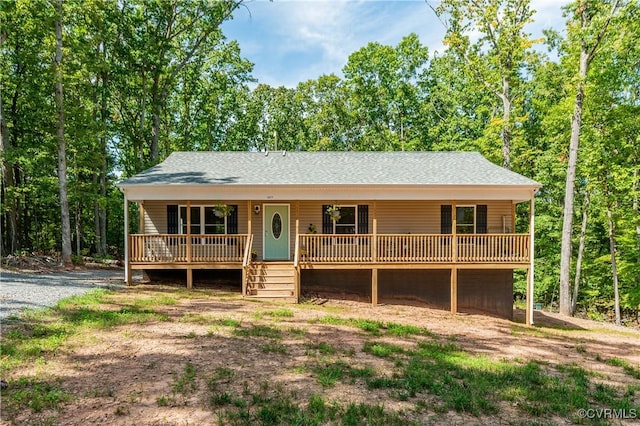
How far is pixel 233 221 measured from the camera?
14.3 meters

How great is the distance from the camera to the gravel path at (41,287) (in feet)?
27.8

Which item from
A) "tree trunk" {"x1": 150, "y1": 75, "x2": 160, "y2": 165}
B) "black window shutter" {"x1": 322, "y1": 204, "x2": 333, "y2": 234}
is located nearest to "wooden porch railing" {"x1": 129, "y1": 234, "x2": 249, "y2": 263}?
"black window shutter" {"x1": 322, "y1": 204, "x2": 333, "y2": 234}

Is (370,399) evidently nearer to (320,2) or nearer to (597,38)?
(320,2)

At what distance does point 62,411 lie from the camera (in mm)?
4254

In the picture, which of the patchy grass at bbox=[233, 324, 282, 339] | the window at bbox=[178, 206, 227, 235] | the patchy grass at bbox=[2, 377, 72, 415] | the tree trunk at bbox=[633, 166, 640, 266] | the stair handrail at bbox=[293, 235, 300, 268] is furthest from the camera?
the tree trunk at bbox=[633, 166, 640, 266]

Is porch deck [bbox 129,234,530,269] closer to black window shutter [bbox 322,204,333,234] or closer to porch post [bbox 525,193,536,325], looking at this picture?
porch post [bbox 525,193,536,325]

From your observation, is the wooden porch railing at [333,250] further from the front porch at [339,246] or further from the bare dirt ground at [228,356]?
the bare dirt ground at [228,356]

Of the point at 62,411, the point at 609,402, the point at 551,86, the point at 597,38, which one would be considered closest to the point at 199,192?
the point at 62,411

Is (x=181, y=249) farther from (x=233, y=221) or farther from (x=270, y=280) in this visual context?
(x=270, y=280)

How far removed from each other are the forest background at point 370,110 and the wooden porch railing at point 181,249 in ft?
20.1

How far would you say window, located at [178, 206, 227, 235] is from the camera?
14.1 metres

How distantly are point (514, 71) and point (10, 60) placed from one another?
26337 mm

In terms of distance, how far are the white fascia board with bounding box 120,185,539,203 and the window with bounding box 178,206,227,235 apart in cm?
161

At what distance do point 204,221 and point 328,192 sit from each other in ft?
16.7
